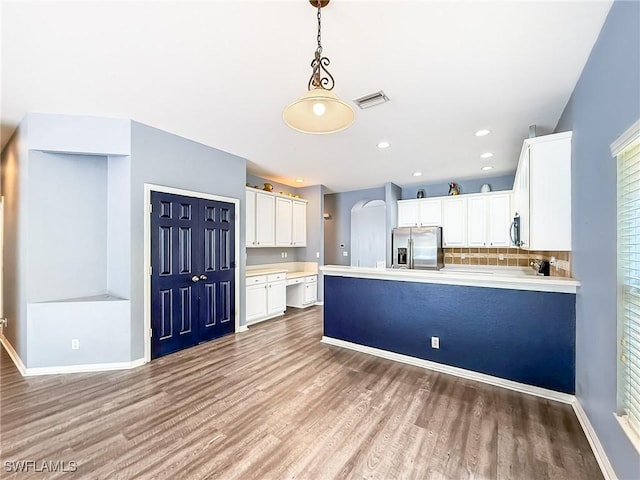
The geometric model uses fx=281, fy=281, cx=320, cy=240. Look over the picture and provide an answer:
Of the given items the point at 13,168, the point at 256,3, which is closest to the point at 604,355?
the point at 256,3

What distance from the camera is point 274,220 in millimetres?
5484

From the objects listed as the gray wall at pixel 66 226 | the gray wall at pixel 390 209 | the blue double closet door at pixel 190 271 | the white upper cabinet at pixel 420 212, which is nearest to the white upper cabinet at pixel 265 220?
the blue double closet door at pixel 190 271

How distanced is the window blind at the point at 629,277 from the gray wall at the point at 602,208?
0.31ft

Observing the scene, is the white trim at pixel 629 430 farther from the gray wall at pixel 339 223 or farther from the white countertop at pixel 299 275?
the gray wall at pixel 339 223

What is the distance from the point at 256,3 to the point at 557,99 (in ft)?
8.98

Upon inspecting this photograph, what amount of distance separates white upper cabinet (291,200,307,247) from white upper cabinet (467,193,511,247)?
11.0 feet

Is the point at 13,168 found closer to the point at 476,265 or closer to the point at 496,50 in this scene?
the point at 496,50

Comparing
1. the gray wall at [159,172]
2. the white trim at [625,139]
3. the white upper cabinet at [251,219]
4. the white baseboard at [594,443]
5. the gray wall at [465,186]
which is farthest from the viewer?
the gray wall at [465,186]

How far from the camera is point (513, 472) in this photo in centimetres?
170

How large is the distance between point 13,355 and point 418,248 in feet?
20.3

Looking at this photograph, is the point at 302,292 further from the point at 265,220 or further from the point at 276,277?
the point at 265,220

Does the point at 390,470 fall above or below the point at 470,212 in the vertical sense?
below
